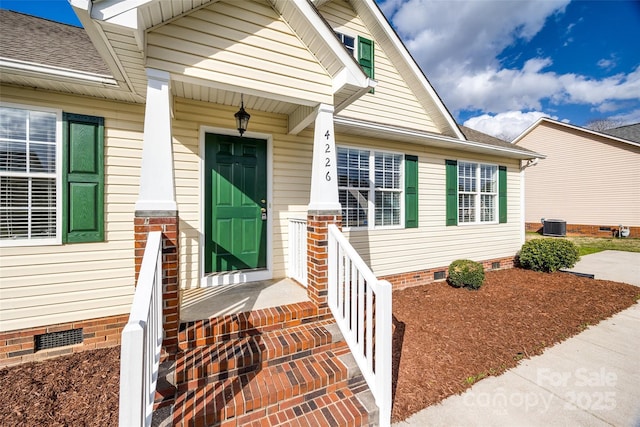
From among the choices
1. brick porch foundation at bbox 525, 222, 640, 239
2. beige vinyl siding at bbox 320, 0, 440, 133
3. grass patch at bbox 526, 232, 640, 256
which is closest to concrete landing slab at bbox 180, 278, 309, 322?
beige vinyl siding at bbox 320, 0, 440, 133

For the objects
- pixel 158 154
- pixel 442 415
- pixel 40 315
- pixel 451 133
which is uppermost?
pixel 451 133

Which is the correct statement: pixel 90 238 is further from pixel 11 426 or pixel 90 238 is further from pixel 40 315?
pixel 11 426

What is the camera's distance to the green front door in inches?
147

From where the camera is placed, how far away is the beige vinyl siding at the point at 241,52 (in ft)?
7.73

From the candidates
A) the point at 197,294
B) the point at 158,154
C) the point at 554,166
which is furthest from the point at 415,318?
the point at 554,166

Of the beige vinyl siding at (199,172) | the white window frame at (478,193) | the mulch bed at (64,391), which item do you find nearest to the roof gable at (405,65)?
the white window frame at (478,193)

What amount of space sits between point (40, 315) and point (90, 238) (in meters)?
0.96

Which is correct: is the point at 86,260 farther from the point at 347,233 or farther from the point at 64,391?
the point at 347,233

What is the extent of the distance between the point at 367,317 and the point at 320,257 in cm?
103

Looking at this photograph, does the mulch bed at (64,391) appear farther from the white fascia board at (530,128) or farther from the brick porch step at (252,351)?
the white fascia board at (530,128)

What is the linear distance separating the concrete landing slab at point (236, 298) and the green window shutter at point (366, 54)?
175 inches

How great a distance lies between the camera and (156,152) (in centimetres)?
227

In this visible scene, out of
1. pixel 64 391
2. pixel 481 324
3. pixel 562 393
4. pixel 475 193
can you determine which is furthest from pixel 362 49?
pixel 64 391

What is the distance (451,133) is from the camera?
231 inches
